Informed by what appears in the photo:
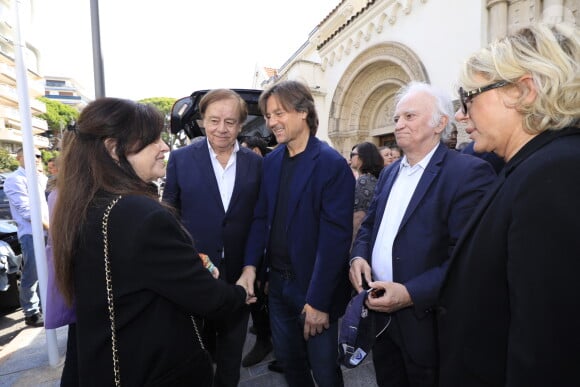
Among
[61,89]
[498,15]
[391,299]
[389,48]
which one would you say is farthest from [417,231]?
[61,89]

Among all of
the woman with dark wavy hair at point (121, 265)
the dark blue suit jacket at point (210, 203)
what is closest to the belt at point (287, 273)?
the dark blue suit jacket at point (210, 203)

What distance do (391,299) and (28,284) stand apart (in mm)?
4725

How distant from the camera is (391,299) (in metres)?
1.55

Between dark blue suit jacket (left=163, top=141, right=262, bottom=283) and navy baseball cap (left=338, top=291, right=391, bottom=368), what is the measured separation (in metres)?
0.93

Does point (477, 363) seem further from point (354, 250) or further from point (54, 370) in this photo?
point (54, 370)

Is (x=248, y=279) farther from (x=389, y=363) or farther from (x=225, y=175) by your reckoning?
(x=389, y=363)

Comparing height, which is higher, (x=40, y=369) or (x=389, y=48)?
(x=389, y=48)

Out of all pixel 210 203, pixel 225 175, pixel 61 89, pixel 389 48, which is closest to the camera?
pixel 210 203

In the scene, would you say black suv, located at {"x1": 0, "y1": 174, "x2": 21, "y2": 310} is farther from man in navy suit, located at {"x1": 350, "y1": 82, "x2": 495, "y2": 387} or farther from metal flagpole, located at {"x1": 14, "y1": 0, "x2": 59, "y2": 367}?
man in navy suit, located at {"x1": 350, "y1": 82, "x2": 495, "y2": 387}

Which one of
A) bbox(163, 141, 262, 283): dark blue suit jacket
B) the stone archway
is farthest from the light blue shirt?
the stone archway

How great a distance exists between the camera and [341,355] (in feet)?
5.57

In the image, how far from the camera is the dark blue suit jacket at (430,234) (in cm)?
153

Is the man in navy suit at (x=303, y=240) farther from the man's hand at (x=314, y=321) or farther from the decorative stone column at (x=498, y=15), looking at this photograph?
the decorative stone column at (x=498, y=15)

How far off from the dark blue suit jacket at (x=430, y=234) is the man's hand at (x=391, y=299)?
34mm
